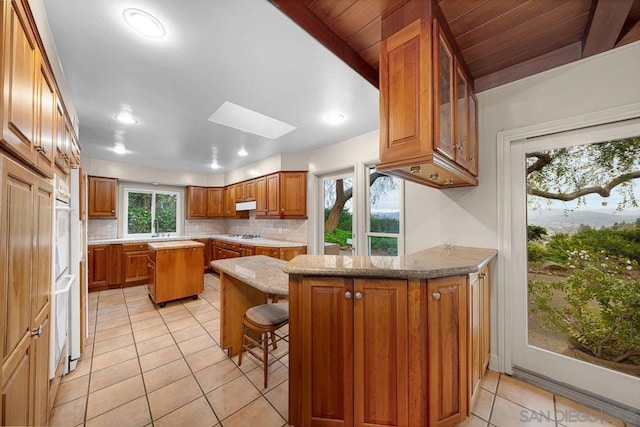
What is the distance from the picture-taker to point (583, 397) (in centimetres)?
171

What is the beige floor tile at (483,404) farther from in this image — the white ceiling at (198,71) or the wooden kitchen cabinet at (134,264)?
the wooden kitchen cabinet at (134,264)

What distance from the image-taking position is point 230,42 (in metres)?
1.59

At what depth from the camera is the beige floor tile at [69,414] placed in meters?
1.55

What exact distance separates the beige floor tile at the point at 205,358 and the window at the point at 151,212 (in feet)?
13.8

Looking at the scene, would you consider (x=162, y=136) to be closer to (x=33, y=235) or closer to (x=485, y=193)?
(x=33, y=235)

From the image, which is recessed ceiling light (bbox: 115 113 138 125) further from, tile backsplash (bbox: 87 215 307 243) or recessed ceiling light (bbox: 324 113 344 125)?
tile backsplash (bbox: 87 215 307 243)

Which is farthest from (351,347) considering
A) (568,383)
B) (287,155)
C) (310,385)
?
(287,155)

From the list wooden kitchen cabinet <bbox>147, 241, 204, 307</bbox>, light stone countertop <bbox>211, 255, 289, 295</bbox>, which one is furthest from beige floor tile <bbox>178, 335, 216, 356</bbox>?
wooden kitchen cabinet <bbox>147, 241, 204, 307</bbox>

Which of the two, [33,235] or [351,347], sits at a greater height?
[33,235]

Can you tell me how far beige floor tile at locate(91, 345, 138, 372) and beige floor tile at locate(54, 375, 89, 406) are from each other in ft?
0.47

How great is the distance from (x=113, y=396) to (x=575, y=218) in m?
3.63

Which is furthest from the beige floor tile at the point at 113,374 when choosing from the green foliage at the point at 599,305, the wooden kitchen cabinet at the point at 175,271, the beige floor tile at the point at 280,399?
the green foliage at the point at 599,305

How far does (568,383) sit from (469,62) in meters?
2.51

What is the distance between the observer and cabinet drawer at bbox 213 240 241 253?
469 cm
